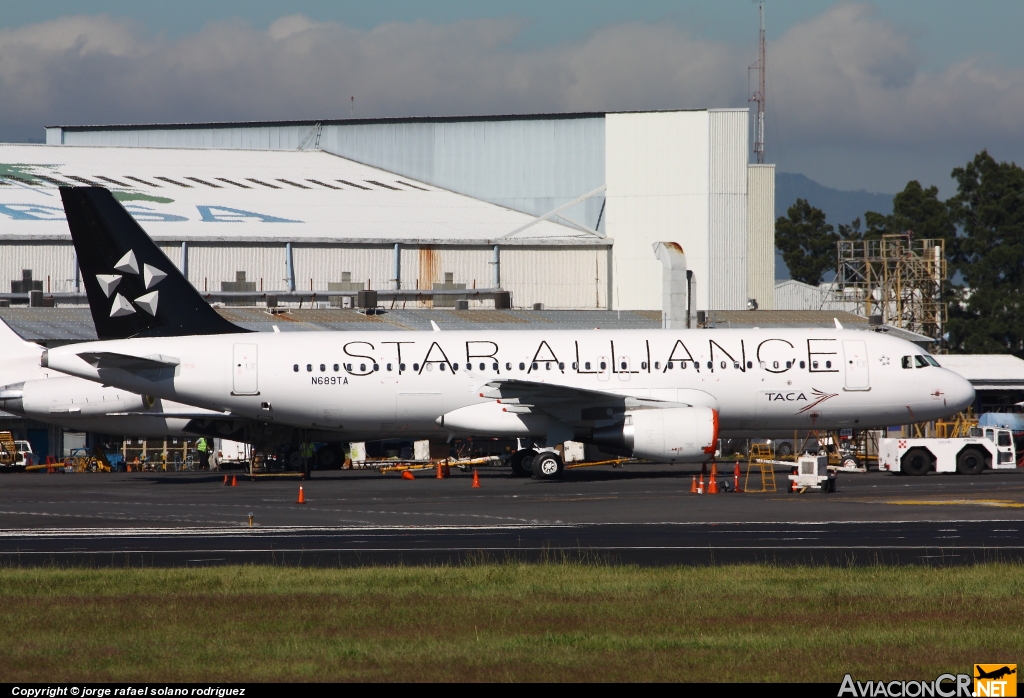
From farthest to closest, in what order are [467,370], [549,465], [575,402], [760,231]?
[760,231] < [467,370] < [549,465] < [575,402]

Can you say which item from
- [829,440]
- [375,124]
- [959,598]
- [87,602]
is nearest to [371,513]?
[87,602]

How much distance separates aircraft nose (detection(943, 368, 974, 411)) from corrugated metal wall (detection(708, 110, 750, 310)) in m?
36.8

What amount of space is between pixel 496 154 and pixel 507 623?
74769 mm

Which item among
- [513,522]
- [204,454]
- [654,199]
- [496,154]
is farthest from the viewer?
[496,154]

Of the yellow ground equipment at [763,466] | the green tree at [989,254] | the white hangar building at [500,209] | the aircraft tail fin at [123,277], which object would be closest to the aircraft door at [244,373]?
the aircraft tail fin at [123,277]

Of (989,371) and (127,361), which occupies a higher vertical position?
(989,371)

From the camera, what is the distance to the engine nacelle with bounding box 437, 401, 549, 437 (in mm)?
41000

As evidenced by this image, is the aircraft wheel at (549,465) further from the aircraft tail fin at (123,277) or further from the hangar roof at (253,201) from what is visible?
the hangar roof at (253,201)

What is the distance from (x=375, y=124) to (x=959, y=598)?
3193 inches

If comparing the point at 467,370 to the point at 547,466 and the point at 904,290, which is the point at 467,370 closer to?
the point at 547,466

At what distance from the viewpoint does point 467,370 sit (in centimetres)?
4156

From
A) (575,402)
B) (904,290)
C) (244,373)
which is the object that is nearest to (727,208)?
(904,290)

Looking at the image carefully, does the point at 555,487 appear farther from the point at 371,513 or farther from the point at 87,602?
the point at 87,602

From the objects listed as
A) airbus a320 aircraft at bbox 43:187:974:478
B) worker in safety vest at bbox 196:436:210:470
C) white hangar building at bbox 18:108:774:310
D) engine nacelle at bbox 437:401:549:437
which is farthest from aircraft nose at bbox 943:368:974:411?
white hangar building at bbox 18:108:774:310
